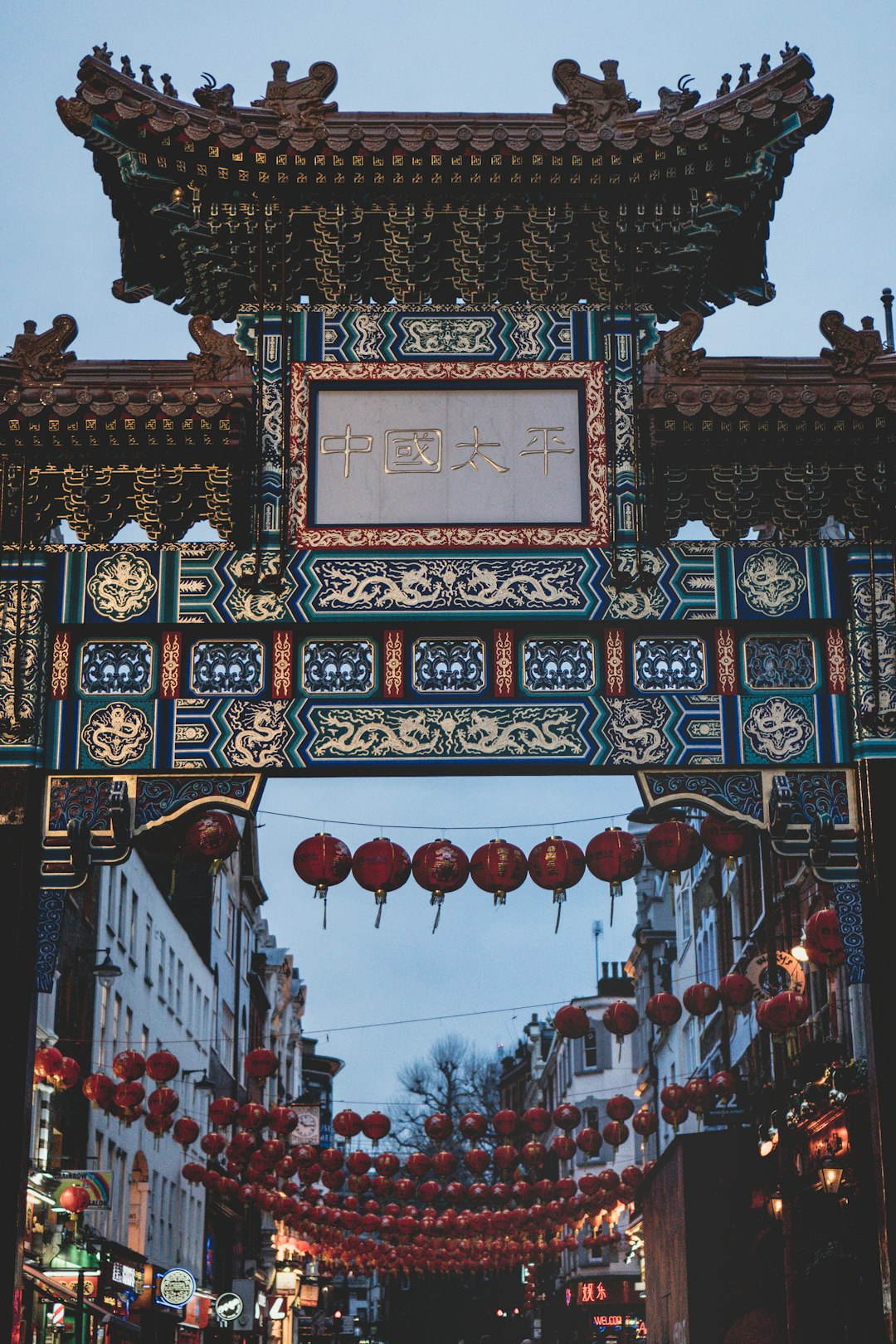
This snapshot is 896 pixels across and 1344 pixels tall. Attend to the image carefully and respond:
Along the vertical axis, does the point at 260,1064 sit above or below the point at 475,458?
below

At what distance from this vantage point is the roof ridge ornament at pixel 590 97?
43.0 feet

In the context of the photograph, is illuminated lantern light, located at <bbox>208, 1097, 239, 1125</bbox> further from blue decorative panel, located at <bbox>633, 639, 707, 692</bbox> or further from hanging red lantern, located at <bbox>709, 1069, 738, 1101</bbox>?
blue decorative panel, located at <bbox>633, 639, 707, 692</bbox>

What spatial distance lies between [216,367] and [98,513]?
146 cm

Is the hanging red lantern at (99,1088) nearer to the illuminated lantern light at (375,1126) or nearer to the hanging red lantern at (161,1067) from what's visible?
the hanging red lantern at (161,1067)

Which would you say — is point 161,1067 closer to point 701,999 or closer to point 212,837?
point 701,999

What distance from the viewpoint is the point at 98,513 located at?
12867 millimetres

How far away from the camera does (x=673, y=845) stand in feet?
45.0

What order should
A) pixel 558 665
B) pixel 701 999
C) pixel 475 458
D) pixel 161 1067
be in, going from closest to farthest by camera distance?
pixel 558 665
pixel 475 458
pixel 701 999
pixel 161 1067

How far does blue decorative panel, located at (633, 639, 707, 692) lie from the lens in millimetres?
12508

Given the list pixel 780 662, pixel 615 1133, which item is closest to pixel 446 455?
pixel 780 662

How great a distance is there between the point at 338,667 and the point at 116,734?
1711 millimetres

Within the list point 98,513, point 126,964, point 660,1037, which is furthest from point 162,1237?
point 98,513

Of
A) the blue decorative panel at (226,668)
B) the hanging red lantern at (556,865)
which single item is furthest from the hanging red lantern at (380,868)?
the blue decorative panel at (226,668)

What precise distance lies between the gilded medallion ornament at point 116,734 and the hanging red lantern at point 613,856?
380cm
